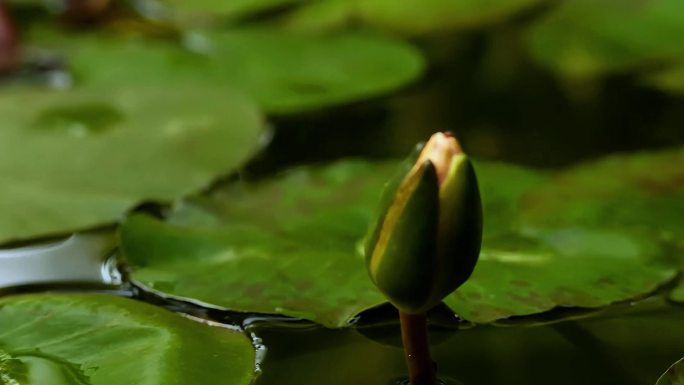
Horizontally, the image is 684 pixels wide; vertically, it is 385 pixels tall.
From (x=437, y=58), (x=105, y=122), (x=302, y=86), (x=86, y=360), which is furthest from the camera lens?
(x=437, y=58)

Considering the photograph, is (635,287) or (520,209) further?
(520,209)

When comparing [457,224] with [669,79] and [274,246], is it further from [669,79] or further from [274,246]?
[669,79]

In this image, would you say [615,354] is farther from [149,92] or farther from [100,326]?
[149,92]

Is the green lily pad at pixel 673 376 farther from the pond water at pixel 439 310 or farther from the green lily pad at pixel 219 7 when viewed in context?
the green lily pad at pixel 219 7

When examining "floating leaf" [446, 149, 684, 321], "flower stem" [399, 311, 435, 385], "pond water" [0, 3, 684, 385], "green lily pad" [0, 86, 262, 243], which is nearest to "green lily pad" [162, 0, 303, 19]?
"pond water" [0, 3, 684, 385]

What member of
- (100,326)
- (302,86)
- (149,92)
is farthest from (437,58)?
(100,326)

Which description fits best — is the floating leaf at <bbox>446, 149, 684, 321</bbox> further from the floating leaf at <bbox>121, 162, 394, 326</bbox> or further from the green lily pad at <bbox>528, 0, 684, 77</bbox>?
the green lily pad at <bbox>528, 0, 684, 77</bbox>
